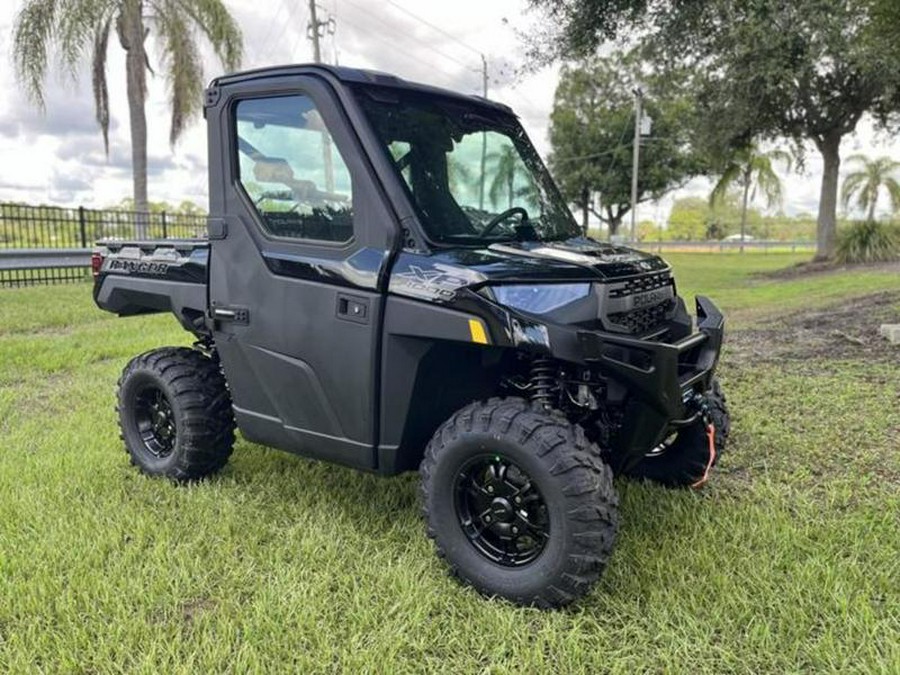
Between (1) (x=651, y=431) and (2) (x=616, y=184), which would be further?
(2) (x=616, y=184)

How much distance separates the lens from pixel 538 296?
2.51 metres

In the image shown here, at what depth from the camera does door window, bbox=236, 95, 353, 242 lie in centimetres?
288

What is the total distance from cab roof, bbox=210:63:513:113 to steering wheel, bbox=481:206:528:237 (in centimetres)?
62

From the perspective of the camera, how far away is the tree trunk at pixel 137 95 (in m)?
15.4

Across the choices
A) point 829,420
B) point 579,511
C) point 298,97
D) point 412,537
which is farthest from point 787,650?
point 298,97

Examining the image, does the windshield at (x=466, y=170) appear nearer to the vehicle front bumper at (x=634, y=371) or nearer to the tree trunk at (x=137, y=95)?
the vehicle front bumper at (x=634, y=371)

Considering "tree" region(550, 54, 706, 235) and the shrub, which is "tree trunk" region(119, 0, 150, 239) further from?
"tree" region(550, 54, 706, 235)

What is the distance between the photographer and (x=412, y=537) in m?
3.08

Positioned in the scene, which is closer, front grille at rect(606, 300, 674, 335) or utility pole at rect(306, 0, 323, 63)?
front grille at rect(606, 300, 674, 335)

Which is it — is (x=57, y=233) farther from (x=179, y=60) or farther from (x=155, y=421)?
Answer: (x=155, y=421)

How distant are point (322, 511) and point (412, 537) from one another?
1.66 ft

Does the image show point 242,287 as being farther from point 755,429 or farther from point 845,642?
point 755,429

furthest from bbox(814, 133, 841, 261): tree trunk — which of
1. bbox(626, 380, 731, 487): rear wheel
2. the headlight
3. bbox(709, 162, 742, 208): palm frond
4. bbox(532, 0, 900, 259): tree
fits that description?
the headlight

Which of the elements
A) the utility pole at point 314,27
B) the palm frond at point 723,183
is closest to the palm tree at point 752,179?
the palm frond at point 723,183
